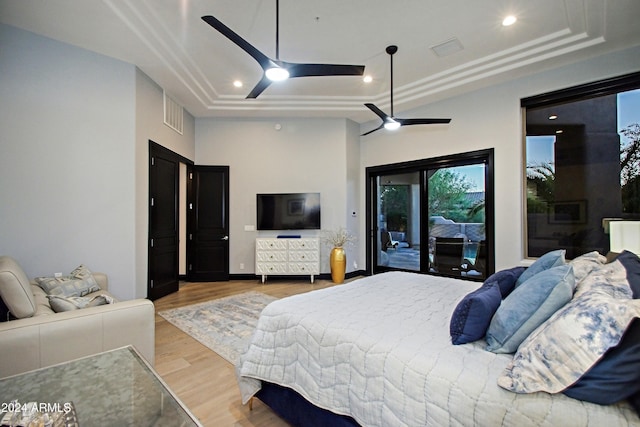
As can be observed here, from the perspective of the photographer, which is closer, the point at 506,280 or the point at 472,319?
the point at 472,319

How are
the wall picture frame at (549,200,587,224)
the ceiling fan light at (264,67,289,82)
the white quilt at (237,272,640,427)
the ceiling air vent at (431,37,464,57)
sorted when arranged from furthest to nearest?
the wall picture frame at (549,200,587,224)
the ceiling air vent at (431,37,464,57)
the ceiling fan light at (264,67,289,82)
the white quilt at (237,272,640,427)

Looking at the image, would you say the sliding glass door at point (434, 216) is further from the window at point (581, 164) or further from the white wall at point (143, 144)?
the white wall at point (143, 144)

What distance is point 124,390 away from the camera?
1.43 m

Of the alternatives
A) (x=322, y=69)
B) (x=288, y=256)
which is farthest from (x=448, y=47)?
(x=288, y=256)

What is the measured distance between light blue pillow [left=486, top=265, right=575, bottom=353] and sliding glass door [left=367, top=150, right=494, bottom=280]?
365cm

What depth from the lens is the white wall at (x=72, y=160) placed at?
3.20 metres

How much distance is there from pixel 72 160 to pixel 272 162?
328cm

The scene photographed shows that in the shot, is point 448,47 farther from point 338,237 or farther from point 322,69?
point 338,237

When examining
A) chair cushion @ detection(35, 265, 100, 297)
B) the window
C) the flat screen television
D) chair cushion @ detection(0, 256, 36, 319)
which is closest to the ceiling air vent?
the window

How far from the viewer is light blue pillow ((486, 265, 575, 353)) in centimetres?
126

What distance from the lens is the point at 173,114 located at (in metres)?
5.07

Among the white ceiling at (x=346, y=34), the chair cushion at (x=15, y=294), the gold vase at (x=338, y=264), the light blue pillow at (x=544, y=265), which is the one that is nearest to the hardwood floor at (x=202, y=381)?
the chair cushion at (x=15, y=294)

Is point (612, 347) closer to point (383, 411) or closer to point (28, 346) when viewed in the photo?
point (383, 411)

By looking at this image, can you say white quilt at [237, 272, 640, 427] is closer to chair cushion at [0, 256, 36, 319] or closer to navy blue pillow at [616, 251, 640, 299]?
navy blue pillow at [616, 251, 640, 299]
